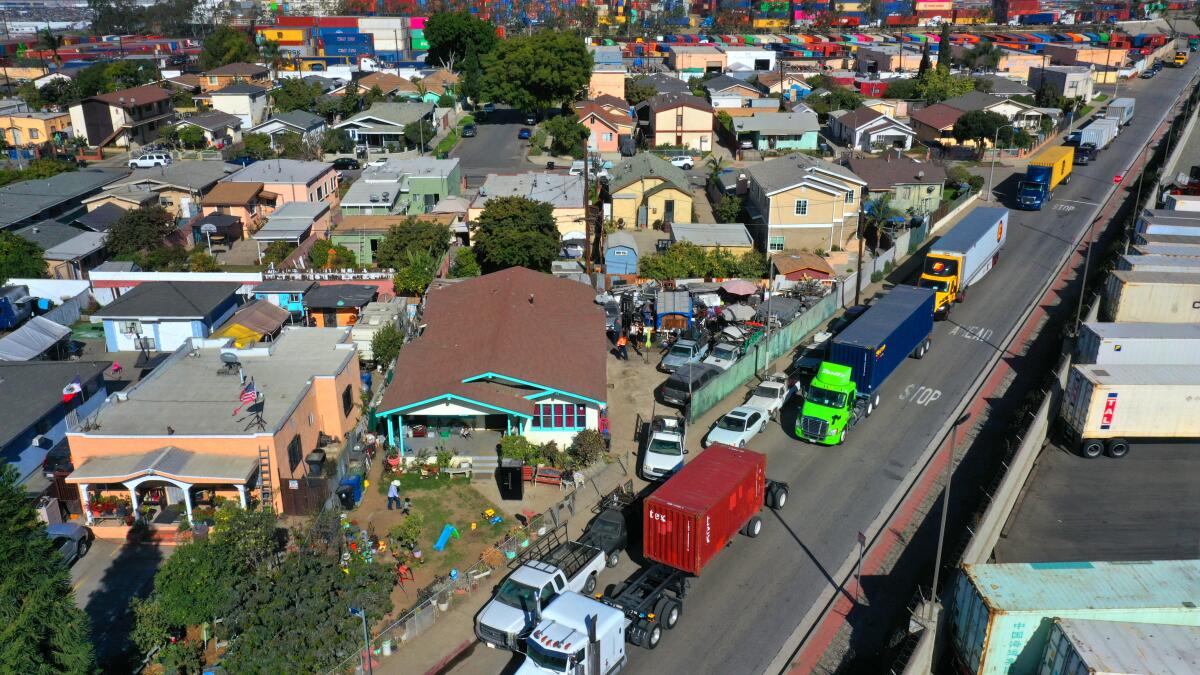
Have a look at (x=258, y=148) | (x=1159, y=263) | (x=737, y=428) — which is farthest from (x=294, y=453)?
(x=258, y=148)

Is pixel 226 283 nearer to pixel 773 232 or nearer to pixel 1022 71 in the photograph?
pixel 773 232


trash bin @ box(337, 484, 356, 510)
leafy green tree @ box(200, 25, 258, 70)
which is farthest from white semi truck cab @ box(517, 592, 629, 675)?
leafy green tree @ box(200, 25, 258, 70)

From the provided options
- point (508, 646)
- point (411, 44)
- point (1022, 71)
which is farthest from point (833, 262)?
point (411, 44)

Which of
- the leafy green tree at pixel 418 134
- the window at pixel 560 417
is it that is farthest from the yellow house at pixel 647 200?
the leafy green tree at pixel 418 134

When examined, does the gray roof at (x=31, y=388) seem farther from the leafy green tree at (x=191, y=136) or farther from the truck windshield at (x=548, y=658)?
the leafy green tree at (x=191, y=136)

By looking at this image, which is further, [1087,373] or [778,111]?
[778,111]

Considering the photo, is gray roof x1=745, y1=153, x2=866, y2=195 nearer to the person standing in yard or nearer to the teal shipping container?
the person standing in yard
